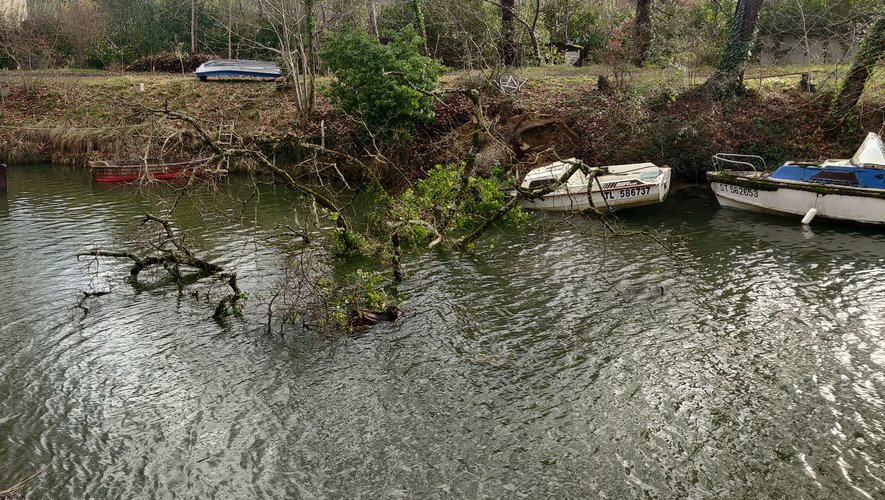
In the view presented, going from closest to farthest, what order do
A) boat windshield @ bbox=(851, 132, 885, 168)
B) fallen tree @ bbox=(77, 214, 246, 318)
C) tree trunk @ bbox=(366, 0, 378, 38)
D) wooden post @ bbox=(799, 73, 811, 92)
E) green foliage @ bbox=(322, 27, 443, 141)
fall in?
fallen tree @ bbox=(77, 214, 246, 318)
boat windshield @ bbox=(851, 132, 885, 168)
green foliage @ bbox=(322, 27, 443, 141)
wooden post @ bbox=(799, 73, 811, 92)
tree trunk @ bbox=(366, 0, 378, 38)

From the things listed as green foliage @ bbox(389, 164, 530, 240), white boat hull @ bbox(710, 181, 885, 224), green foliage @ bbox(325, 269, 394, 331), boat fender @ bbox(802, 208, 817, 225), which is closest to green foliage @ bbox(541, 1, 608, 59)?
white boat hull @ bbox(710, 181, 885, 224)

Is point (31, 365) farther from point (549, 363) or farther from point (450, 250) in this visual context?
point (450, 250)

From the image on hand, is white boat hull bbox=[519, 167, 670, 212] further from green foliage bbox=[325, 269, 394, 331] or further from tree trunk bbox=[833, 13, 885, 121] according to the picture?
green foliage bbox=[325, 269, 394, 331]

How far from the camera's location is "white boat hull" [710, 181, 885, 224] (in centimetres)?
2056

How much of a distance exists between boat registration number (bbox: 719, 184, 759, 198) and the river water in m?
4.99

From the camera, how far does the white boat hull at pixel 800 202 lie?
20562 mm

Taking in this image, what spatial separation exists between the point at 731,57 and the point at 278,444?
25636mm

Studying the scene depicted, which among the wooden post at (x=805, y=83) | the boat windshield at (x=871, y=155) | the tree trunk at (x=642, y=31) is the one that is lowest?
the boat windshield at (x=871, y=155)

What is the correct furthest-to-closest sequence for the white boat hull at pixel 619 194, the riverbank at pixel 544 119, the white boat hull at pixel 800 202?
the riverbank at pixel 544 119, the white boat hull at pixel 619 194, the white boat hull at pixel 800 202

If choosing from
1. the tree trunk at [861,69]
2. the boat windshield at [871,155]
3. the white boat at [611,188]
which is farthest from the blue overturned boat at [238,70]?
the boat windshield at [871,155]

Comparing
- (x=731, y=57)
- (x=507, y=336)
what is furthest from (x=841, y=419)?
(x=731, y=57)

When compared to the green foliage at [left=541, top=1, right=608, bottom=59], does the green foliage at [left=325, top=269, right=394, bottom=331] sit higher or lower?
lower

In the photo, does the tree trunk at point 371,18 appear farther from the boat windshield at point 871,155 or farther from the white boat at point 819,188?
the boat windshield at point 871,155

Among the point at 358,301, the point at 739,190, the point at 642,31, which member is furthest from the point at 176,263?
the point at 642,31
